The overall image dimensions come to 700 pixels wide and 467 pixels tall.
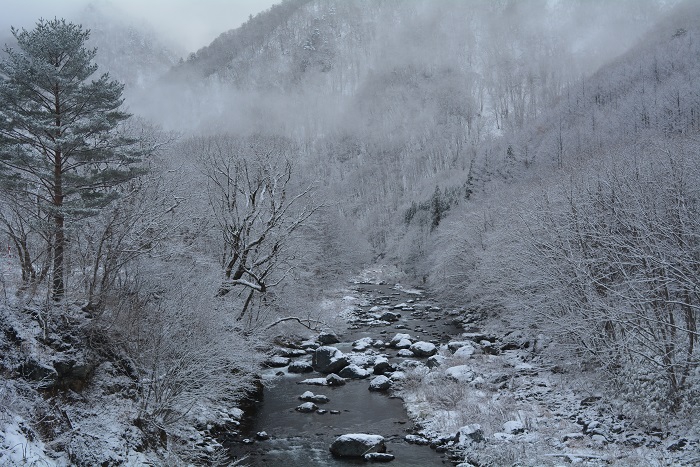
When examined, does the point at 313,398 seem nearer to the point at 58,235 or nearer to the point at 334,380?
the point at 334,380

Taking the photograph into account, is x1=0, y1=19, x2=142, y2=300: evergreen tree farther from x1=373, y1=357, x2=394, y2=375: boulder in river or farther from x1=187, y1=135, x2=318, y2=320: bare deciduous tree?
x1=373, y1=357, x2=394, y2=375: boulder in river

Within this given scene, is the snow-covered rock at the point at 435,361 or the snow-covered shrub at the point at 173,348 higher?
the snow-covered shrub at the point at 173,348

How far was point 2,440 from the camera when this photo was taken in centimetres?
824

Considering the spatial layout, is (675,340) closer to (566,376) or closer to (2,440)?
(566,376)

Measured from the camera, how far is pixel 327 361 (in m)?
23.3

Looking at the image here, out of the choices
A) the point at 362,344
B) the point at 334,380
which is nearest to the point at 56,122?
the point at 334,380

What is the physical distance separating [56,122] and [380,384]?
15.9 metres

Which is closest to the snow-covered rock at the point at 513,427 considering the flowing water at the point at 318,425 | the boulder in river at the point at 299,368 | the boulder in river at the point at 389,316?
the flowing water at the point at 318,425

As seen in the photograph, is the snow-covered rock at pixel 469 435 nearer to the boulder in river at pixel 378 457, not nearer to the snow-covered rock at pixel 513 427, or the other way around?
the snow-covered rock at pixel 513 427

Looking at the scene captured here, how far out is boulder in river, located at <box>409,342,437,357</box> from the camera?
26.0 meters

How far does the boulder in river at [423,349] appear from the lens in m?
26.0

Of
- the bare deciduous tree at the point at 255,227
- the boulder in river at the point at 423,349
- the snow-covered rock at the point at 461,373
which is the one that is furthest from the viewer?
the boulder in river at the point at 423,349

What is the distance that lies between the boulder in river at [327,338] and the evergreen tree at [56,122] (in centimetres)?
1693

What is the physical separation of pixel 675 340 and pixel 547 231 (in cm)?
754
